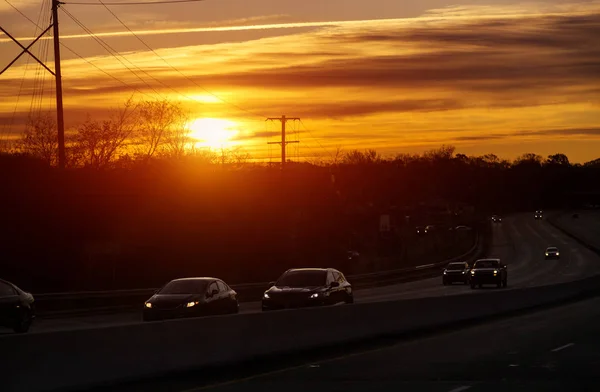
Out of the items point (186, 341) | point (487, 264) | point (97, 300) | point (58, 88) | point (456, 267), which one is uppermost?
point (58, 88)

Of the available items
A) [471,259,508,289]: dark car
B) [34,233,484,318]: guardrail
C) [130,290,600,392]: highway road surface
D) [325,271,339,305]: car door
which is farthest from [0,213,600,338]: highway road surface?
[325,271,339,305]: car door

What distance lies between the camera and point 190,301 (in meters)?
27.7

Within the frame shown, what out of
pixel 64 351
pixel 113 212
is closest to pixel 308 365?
pixel 64 351

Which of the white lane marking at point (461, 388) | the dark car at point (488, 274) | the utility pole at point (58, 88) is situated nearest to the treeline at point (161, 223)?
the utility pole at point (58, 88)

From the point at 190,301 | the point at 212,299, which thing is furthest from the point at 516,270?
the point at 190,301

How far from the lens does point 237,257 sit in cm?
6656

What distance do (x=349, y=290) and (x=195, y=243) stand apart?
112 feet

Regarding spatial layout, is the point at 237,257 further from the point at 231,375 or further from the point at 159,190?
the point at 231,375

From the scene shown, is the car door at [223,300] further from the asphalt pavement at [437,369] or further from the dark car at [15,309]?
the asphalt pavement at [437,369]

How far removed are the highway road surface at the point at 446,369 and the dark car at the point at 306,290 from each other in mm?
4820

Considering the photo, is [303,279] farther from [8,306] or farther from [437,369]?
[437,369]

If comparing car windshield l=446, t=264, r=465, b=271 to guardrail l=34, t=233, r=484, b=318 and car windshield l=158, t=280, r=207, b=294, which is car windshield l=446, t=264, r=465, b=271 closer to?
guardrail l=34, t=233, r=484, b=318

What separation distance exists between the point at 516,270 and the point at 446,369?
251 ft

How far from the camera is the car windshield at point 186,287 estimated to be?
93.3 ft
